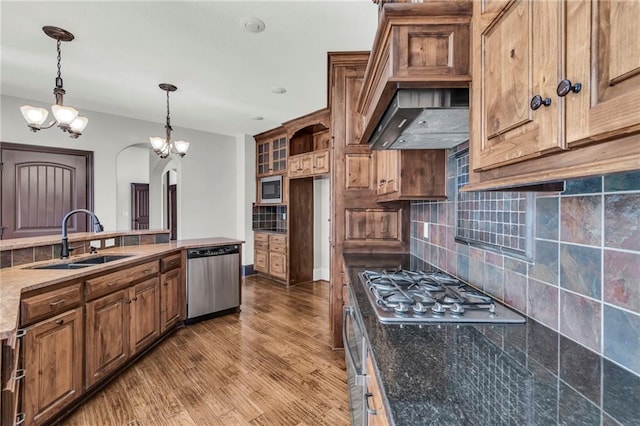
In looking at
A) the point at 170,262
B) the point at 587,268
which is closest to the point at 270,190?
the point at 170,262

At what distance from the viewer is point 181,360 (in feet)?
8.68

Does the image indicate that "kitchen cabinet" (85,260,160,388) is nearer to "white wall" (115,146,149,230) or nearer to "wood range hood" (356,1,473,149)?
"wood range hood" (356,1,473,149)

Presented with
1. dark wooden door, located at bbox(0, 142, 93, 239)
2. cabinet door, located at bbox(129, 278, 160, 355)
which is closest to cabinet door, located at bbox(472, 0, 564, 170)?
cabinet door, located at bbox(129, 278, 160, 355)

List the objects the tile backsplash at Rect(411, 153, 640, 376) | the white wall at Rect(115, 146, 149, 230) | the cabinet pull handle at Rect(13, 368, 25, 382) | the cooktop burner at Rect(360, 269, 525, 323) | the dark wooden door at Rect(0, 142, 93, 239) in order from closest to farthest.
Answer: the tile backsplash at Rect(411, 153, 640, 376) < the cooktop burner at Rect(360, 269, 525, 323) < the cabinet pull handle at Rect(13, 368, 25, 382) < the dark wooden door at Rect(0, 142, 93, 239) < the white wall at Rect(115, 146, 149, 230)

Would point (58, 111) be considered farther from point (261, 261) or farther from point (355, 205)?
point (261, 261)

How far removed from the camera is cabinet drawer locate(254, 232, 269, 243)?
5.57 meters

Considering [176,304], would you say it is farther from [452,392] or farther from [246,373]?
[452,392]

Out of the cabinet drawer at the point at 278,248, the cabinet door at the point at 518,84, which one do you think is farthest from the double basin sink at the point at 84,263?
the cabinet door at the point at 518,84

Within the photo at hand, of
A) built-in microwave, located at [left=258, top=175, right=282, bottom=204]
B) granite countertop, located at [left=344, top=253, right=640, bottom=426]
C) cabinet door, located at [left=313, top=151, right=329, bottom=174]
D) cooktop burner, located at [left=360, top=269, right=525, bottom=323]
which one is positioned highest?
cabinet door, located at [left=313, top=151, right=329, bottom=174]

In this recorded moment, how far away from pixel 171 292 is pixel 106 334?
3.06 feet

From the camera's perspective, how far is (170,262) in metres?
3.10

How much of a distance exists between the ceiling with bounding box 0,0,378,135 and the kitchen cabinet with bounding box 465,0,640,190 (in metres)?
1.64

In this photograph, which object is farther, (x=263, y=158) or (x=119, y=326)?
(x=263, y=158)

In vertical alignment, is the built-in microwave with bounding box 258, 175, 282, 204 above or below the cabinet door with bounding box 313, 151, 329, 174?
below
